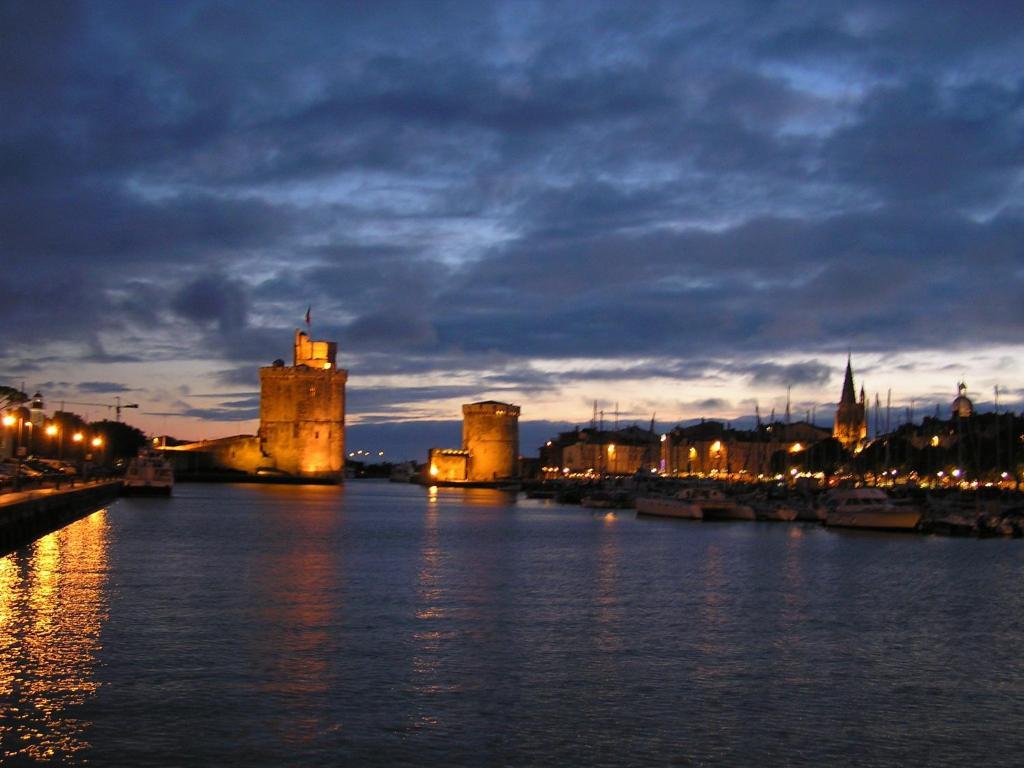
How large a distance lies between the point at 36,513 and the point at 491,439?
70.7m

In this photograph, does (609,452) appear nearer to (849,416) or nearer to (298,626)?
(849,416)

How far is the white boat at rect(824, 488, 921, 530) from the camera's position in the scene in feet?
122

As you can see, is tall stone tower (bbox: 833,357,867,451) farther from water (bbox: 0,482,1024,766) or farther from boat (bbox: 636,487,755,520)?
water (bbox: 0,482,1024,766)

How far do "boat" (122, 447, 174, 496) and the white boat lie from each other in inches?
1283

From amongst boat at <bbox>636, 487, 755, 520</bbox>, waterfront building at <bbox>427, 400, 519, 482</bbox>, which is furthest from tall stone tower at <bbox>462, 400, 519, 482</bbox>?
boat at <bbox>636, 487, 755, 520</bbox>

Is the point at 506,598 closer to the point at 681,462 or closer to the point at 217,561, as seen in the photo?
the point at 217,561

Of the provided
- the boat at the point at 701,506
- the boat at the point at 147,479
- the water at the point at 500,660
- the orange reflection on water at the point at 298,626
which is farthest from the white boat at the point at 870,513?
the boat at the point at 147,479

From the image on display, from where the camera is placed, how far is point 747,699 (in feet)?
37.1

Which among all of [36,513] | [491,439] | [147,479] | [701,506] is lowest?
[701,506]

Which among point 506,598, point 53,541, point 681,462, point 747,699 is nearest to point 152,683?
point 747,699

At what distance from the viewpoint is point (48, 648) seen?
42.8ft

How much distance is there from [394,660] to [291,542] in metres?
18.1

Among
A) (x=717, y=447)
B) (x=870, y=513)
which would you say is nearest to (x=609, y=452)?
(x=717, y=447)

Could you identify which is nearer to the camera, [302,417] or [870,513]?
[870,513]
